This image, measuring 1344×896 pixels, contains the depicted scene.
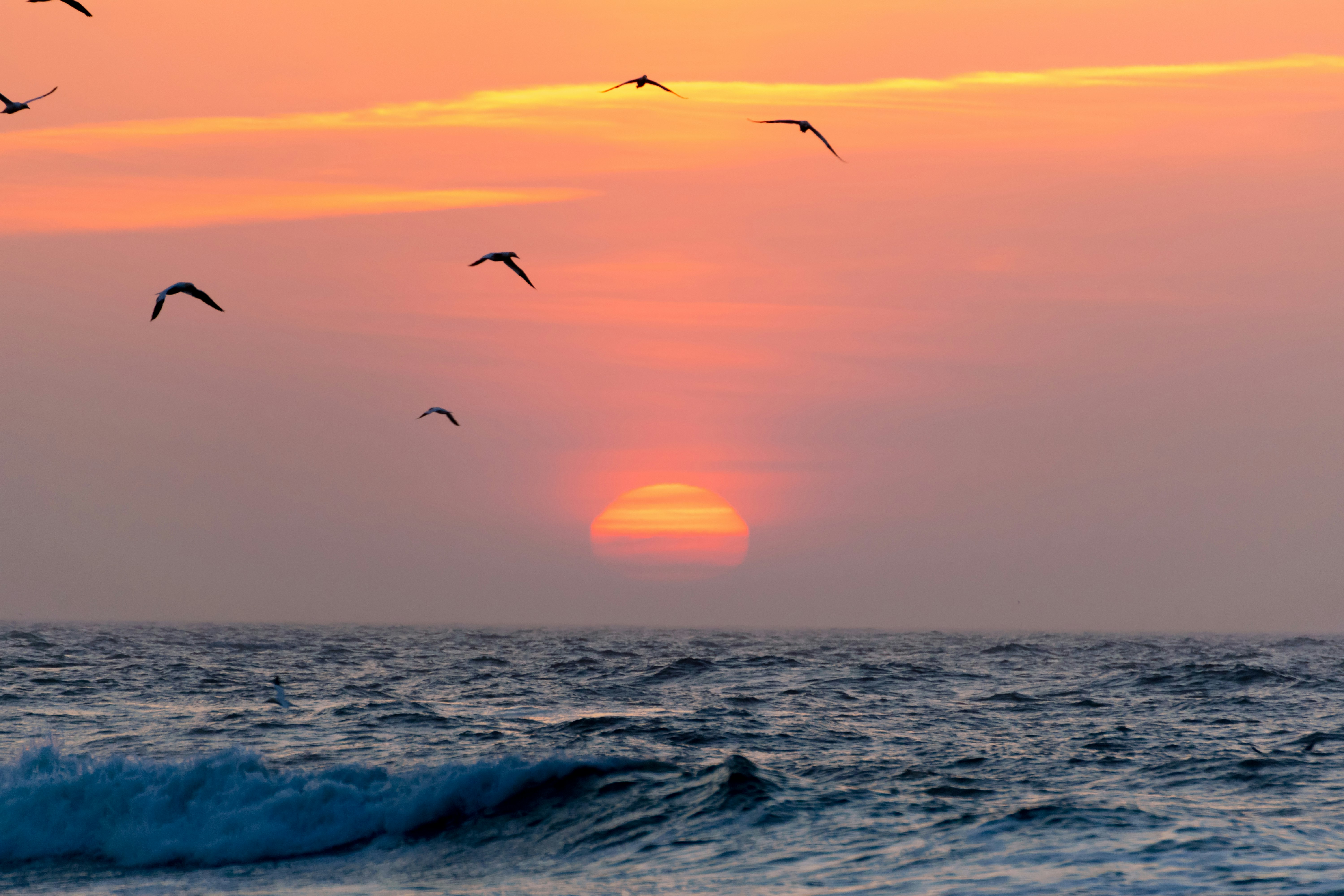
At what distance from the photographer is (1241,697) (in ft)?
106

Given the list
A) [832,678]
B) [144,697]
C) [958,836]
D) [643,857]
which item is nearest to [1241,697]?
[832,678]

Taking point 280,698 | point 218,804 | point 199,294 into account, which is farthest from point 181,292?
point 280,698

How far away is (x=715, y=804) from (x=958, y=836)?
4098 millimetres

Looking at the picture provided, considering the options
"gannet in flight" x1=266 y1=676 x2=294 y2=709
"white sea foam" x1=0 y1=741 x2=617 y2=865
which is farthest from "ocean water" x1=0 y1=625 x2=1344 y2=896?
"gannet in flight" x1=266 y1=676 x2=294 y2=709

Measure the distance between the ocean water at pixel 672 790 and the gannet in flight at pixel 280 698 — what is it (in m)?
0.40

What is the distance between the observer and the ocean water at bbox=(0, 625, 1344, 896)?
15453mm

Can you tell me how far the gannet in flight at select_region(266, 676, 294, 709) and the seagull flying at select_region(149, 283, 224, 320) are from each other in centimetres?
1628

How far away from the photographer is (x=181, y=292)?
53.7 feet

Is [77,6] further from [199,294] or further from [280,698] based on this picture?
[280,698]

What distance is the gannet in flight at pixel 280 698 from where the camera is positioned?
101ft

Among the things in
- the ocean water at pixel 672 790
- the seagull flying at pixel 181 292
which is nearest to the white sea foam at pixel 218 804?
the ocean water at pixel 672 790

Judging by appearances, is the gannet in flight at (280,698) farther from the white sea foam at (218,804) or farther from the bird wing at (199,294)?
the bird wing at (199,294)

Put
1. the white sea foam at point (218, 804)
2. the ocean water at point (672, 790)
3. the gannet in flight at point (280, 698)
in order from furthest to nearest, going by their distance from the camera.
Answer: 1. the gannet in flight at point (280, 698)
2. the white sea foam at point (218, 804)
3. the ocean water at point (672, 790)

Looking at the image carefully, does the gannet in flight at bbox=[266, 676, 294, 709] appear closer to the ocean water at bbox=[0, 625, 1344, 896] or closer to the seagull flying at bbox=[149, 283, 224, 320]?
the ocean water at bbox=[0, 625, 1344, 896]
